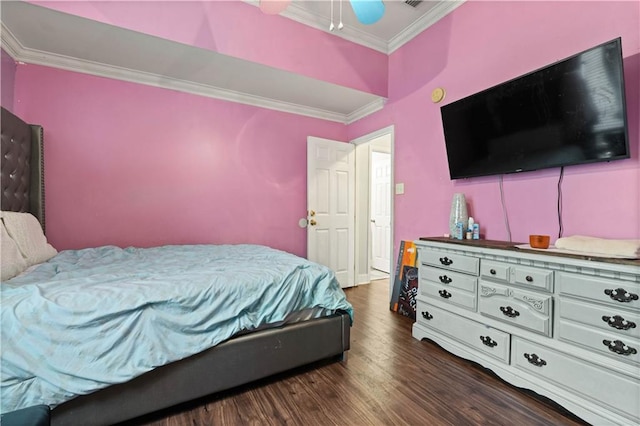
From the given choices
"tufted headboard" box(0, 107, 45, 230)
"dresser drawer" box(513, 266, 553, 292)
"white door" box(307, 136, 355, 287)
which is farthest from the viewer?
"white door" box(307, 136, 355, 287)

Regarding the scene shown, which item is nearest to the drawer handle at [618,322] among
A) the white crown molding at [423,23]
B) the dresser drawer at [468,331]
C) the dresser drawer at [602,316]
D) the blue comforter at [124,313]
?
the dresser drawer at [602,316]

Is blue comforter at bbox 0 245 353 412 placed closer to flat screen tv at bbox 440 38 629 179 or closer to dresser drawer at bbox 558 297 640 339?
dresser drawer at bbox 558 297 640 339

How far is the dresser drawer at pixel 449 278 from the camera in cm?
204

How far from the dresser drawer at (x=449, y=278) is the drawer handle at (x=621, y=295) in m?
0.71

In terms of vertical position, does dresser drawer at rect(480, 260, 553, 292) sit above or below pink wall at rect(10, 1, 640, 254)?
below

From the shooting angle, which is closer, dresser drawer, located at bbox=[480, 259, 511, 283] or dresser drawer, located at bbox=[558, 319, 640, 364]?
dresser drawer, located at bbox=[558, 319, 640, 364]

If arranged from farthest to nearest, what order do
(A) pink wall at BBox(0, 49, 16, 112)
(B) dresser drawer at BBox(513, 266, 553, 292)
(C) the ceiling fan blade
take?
1. (A) pink wall at BBox(0, 49, 16, 112)
2. (C) the ceiling fan blade
3. (B) dresser drawer at BBox(513, 266, 553, 292)

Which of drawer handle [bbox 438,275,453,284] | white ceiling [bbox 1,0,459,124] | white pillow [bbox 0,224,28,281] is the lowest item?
drawer handle [bbox 438,275,453,284]

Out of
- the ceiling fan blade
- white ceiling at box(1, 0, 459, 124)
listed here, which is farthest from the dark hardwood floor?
white ceiling at box(1, 0, 459, 124)

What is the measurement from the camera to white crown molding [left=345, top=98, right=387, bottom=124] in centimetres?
351

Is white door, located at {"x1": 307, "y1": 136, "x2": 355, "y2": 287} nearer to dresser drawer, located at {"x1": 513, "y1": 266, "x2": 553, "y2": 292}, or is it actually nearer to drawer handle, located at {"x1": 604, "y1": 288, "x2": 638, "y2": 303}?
dresser drawer, located at {"x1": 513, "y1": 266, "x2": 553, "y2": 292}

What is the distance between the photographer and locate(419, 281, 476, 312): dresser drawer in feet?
6.68

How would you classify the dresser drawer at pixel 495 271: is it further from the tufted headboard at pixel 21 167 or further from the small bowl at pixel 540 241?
the tufted headboard at pixel 21 167

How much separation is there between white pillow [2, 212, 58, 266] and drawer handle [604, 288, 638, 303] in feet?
11.1
